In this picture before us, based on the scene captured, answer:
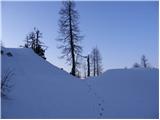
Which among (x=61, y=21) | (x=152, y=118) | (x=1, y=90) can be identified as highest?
(x=61, y=21)

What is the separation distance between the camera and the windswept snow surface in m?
16.8

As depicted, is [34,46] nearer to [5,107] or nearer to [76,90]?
[76,90]

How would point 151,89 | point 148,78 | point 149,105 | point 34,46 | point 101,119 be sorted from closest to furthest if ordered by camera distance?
point 101,119 → point 149,105 → point 151,89 → point 148,78 → point 34,46

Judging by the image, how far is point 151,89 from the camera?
2267 centimetres

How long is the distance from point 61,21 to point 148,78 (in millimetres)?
16982

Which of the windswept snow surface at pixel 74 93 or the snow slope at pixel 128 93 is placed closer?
the windswept snow surface at pixel 74 93

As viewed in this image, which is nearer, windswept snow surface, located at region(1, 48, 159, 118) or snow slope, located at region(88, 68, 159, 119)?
windswept snow surface, located at region(1, 48, 159, 118)

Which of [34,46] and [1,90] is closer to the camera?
[1,90]

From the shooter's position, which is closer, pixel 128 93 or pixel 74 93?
pixel 74 93

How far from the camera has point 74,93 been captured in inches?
798

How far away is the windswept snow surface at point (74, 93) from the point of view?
55.0 feet

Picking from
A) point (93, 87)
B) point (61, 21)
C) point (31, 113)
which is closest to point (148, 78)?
point (93, 87)

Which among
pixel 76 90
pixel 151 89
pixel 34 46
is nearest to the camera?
pixel 76 90

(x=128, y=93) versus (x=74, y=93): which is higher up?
(x=74, y=93)
